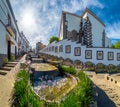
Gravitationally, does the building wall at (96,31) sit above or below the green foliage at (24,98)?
above

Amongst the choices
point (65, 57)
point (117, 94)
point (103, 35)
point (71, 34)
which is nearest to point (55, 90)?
point (117, 94)

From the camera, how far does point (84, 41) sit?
3766 centimetres

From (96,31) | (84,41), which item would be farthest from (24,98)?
(96,31)

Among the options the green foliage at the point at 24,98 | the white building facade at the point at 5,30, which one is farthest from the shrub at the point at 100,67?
the green foliage at the point at 24,98

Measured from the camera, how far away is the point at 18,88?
6.44m

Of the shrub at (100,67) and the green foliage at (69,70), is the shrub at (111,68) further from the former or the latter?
the green foliage at (69,70)

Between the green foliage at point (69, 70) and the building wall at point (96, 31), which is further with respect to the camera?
the building wall at point (96, 31)

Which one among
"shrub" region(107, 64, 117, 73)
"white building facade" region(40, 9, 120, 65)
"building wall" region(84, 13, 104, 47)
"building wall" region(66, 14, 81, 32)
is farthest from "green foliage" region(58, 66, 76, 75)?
"building wall" region(84, 13, 104, 47)

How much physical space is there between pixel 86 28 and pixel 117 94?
28.1 metres

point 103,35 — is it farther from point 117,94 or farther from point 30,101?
point 30,101

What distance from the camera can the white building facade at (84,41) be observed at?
90.8 feet

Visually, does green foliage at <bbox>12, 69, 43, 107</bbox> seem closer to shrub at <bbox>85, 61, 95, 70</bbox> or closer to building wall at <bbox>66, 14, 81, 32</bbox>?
shrub at <bbox>85, 61, 95, 70</bbox>

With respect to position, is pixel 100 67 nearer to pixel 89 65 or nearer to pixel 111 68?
pixel 89 65

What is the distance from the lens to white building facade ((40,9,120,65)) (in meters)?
27.7
